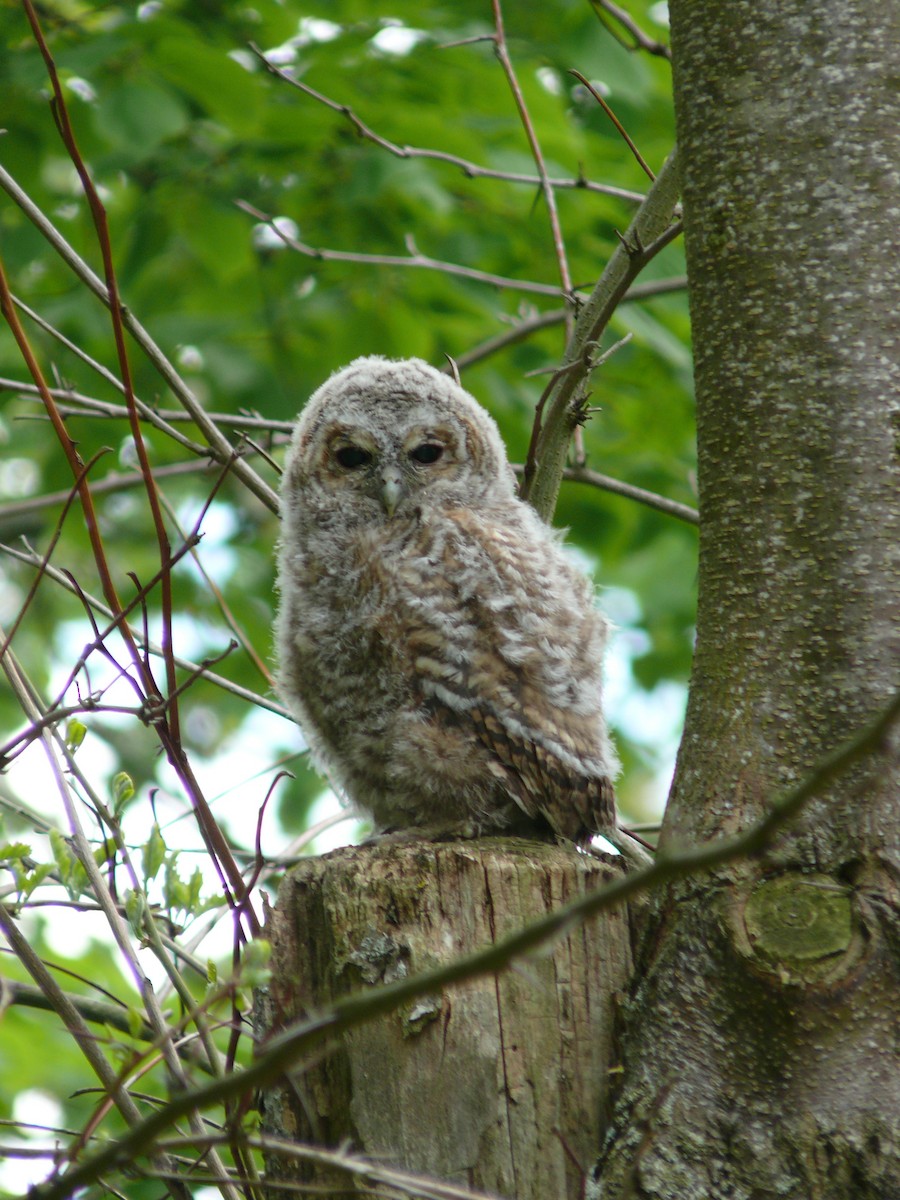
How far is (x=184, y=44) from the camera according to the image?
171 inches

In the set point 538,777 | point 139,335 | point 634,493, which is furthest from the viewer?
point 634,493

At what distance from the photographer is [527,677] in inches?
106

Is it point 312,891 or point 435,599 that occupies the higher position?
point 435,599

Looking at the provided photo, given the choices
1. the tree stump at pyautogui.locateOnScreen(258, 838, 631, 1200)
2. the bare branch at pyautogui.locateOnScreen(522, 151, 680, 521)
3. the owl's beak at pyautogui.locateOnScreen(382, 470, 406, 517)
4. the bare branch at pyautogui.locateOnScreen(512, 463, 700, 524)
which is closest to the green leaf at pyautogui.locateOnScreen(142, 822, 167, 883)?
the tree stump at pyautogui.locateOnScreen(258, 838, 631, 1200)

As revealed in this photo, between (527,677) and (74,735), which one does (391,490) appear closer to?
(527,677)

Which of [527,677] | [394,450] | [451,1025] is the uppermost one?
[394,450]

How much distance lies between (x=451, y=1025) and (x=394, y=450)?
1721 millimetres

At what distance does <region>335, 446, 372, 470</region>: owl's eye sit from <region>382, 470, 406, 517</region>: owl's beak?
0.11 meters

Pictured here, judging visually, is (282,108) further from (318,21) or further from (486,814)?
(486,814)

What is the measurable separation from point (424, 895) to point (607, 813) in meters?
0.85

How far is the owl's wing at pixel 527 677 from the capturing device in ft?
8.62

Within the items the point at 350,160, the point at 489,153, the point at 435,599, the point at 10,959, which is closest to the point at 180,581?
the point at 10,959

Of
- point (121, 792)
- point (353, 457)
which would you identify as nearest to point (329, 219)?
point (353, 457)

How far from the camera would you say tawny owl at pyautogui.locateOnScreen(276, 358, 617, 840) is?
264 cm
